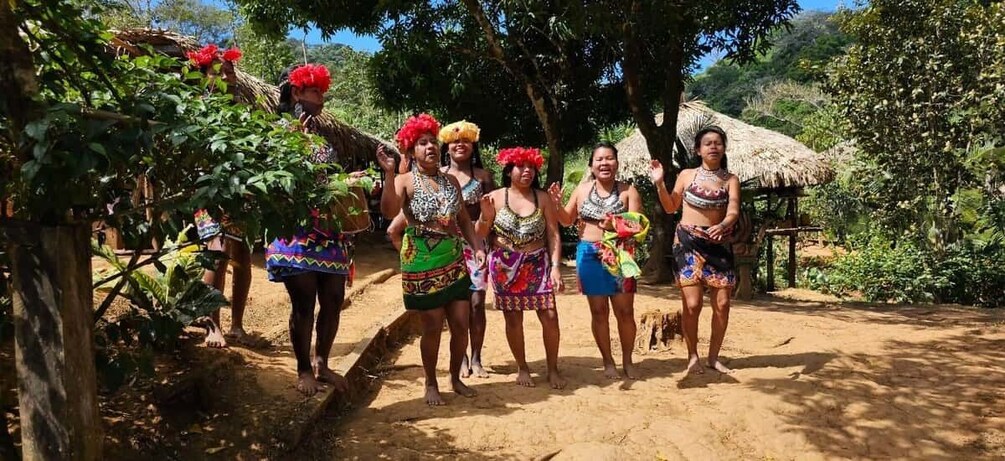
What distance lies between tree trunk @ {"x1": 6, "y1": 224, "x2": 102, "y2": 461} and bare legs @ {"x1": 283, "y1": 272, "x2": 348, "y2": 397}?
5.24 feet

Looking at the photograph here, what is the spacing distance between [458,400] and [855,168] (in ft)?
34.0

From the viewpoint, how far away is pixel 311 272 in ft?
12.4

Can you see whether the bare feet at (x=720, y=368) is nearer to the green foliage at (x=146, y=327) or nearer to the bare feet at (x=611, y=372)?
the bare feet at (x=611, y=372)

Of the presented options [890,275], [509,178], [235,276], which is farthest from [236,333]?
[890,275]

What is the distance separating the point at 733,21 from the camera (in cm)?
861

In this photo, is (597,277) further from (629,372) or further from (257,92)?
(257,92)

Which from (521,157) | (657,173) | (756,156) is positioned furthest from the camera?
(756,156)

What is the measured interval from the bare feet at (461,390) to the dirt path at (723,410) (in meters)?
0.06

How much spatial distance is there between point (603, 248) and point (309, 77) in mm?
2040

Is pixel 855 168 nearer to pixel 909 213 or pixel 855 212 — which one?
pixel 909 213

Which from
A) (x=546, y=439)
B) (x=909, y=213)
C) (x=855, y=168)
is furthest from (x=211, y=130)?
(x=855, y=168)

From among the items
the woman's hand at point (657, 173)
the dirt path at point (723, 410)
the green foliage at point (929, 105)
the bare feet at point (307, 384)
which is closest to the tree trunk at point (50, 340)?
the dirt path at point (723, 410)

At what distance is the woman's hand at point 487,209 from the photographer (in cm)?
438

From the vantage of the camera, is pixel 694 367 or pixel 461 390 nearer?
pixel 461 390
